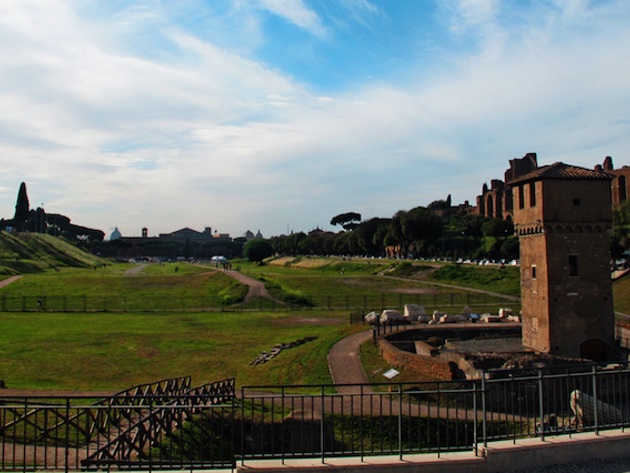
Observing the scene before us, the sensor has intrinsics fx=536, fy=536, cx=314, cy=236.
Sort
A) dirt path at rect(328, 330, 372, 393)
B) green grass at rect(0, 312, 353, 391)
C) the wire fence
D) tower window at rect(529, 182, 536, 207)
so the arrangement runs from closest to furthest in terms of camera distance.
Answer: dirt path at rect(328, 330, 372, 393)
tower window at rect(529, 182, 536, 207)
green grass at rect(0, 312, 353, 391)
the wire fence

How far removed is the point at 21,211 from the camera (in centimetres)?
13075

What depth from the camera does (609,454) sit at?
8.98 metres

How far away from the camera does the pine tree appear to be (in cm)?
12925

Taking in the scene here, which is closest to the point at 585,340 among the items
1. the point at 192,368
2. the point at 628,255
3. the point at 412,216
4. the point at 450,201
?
the point at 192,368

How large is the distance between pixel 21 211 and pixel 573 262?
136203 millimetres

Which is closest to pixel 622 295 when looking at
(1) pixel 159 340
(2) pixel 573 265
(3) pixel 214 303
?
(2) pixel 573 265

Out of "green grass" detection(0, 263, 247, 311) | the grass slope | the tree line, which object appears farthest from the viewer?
the tree line

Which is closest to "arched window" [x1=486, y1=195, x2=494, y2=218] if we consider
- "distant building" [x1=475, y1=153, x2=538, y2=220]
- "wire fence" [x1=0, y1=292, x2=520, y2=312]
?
"distant building" [x1=475, y1=153, x2=538, y2=220]

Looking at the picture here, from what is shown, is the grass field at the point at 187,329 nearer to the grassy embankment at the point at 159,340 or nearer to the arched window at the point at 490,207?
the grassy embankment at the point at 159,340

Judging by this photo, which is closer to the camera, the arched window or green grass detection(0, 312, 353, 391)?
green grass detection(0, 312, 353, 391)

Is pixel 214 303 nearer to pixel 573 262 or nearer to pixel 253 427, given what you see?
pixel 573 262

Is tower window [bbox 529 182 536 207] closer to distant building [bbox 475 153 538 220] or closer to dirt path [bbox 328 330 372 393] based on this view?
dirt path [bbox 328 330 372 393]

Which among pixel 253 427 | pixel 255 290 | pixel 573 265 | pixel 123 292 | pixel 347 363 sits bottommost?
pixel 347 363

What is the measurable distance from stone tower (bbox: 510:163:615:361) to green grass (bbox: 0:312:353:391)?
9825 millimetres
